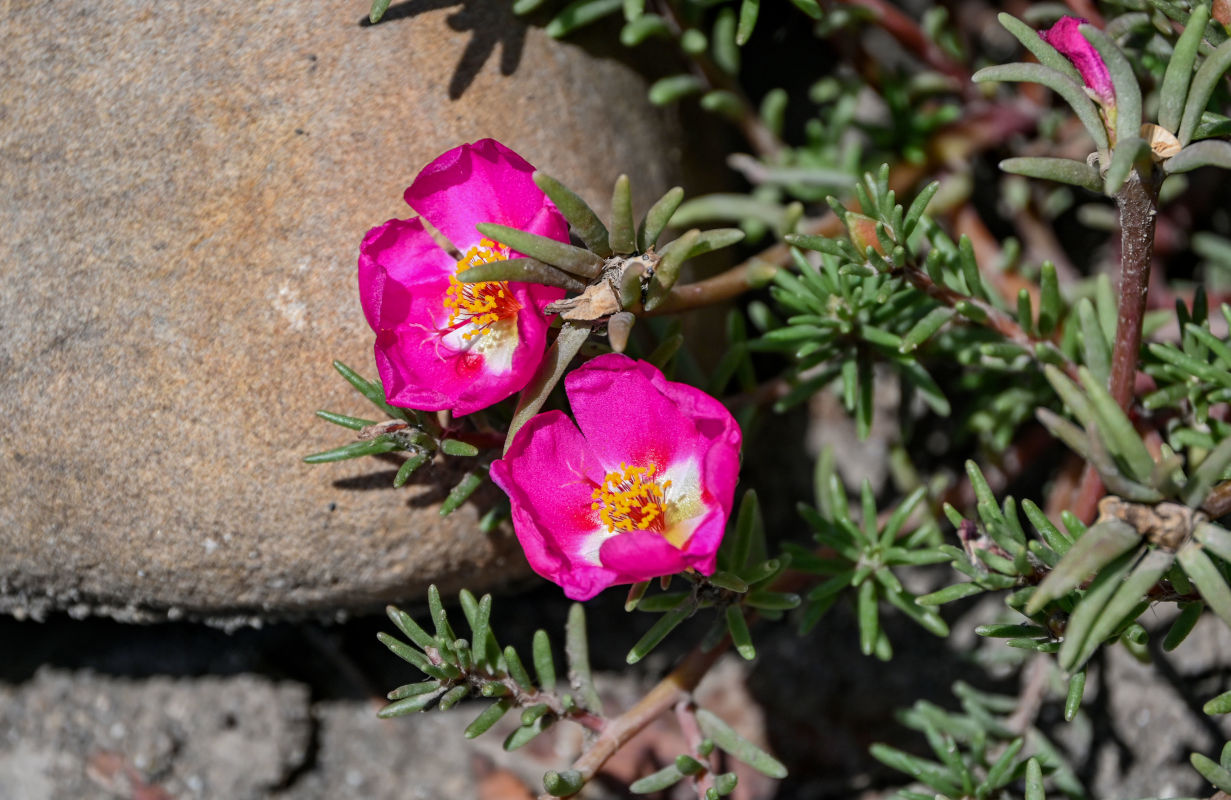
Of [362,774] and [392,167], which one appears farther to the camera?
[362,774]

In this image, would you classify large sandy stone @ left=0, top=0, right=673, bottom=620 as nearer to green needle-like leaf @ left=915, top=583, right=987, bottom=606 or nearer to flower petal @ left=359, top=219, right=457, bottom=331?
flower petal @ left=359, top=219, right=457, bottom=331

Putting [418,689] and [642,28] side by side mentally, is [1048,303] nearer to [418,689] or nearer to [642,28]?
[642,28]

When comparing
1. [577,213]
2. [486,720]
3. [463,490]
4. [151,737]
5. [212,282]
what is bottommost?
[151,737]

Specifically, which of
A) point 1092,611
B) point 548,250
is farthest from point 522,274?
point 1092,611

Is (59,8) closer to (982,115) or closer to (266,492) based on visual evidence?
(266,492)

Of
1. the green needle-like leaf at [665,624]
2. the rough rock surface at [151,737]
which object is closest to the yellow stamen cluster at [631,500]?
the green needle-like leaf at [665,624]

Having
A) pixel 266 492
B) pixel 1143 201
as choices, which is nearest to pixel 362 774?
pixel 266 492

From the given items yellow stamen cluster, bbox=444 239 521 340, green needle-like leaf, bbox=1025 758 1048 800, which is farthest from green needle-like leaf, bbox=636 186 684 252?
green needle-like leaf, bbox=1025 758 1048 800
